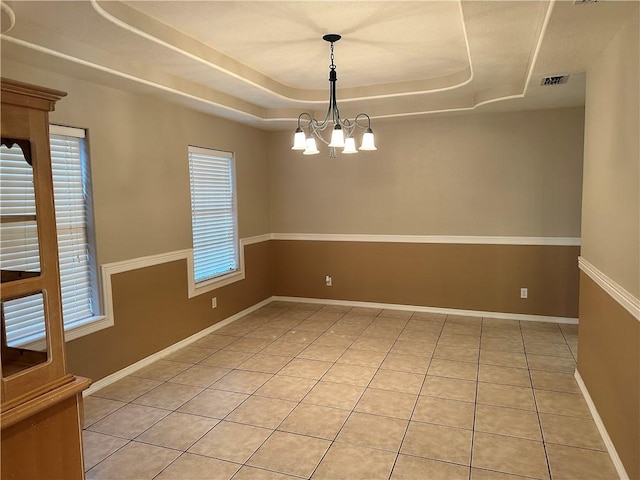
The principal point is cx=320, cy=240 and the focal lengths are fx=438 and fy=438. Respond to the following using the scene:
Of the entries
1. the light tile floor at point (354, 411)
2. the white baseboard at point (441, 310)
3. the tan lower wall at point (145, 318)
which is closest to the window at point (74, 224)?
the tan lower wall at point (145, 318)

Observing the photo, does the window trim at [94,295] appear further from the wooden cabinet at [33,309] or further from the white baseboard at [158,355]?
the wooden cabinet at [33,309]

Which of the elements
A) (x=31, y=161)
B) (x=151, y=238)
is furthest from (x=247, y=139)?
(x=31, y=161)

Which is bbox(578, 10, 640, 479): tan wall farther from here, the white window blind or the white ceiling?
the white window blind

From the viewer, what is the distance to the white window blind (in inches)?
183

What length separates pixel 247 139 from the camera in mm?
5457

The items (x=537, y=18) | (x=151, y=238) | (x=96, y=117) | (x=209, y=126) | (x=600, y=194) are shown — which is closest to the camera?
(x=537, y=18)

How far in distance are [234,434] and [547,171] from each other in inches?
163

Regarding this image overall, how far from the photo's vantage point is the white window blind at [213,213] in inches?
183

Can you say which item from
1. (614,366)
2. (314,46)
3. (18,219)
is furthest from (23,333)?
(614,366)

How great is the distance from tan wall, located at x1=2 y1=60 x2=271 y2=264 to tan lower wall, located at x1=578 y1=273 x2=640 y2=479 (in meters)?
3.49

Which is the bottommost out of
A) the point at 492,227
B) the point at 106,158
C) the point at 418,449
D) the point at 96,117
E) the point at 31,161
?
the point at 418,449

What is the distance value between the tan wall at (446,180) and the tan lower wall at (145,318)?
1.76 meters

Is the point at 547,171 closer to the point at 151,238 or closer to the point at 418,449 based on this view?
the point at 418,449

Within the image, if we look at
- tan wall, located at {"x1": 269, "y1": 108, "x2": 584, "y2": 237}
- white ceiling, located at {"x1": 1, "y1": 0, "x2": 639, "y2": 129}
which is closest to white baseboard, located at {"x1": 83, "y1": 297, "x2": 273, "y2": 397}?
tan wall, located at {"x1": 269, "y1": 108, "x2": 584, "y2": 237}
